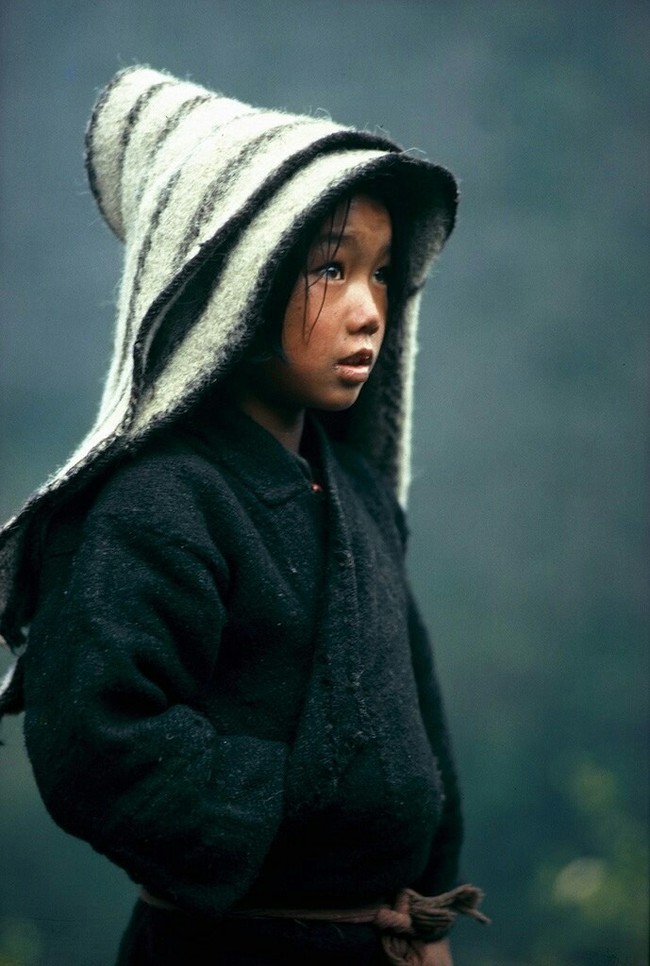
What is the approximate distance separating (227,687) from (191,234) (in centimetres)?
52

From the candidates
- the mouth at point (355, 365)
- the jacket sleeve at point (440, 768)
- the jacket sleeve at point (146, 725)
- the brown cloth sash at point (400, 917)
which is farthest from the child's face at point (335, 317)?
the brown cloth sash at point (400, 917)

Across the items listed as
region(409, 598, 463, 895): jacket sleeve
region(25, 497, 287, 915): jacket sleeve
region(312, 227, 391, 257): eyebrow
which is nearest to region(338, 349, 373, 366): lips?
region(312, 227, 391, 257): eyebrow

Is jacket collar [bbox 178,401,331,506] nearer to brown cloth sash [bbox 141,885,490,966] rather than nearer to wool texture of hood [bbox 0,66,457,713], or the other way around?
wool texture of hood [bbox 0,66,457,713]

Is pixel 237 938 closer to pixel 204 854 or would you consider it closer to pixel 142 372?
pixel 204 854

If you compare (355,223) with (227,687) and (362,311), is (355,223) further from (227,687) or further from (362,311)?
(227,687)

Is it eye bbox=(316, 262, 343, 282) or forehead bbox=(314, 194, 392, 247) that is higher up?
forehead bbox=(314, 194, 392, 247)

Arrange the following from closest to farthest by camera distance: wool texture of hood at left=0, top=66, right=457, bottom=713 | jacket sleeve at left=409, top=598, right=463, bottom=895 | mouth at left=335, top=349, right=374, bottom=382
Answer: wool texture of hood at left=0, top=66, right=457, bottom=713 < mouth at left=335, top=349, right=374, bottom=382 < jacket sleeve at left=409, top=598, right=463, bottom=895

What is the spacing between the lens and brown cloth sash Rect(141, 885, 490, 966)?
145cm

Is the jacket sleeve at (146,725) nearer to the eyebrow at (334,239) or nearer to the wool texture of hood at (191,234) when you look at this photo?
the wool texture of hood at (191,234)

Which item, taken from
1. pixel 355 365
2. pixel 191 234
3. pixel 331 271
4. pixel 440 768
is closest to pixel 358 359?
pixel 355 365

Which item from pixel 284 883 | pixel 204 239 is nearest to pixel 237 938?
pixel 284 883

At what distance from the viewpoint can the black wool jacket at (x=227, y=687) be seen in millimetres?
1270

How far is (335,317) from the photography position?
1.47 meters

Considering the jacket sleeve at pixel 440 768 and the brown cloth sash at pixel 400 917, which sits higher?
the jacket sleeve at pixel 440 768
